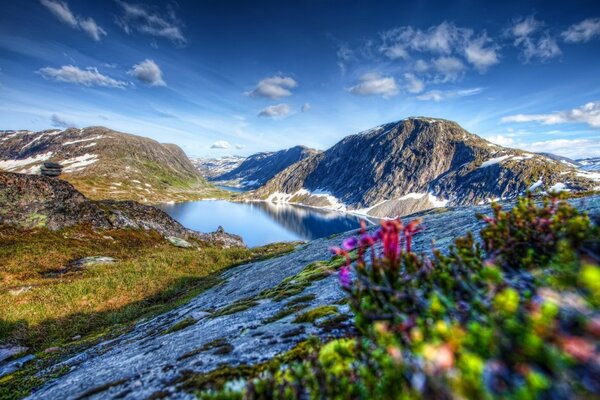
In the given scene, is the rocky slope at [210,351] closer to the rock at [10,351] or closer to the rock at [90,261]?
the rock at [10,351]

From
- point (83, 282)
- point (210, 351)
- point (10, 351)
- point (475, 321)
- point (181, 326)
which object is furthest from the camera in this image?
point (83, 282)

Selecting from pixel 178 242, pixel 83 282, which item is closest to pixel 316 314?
pixel 83 282

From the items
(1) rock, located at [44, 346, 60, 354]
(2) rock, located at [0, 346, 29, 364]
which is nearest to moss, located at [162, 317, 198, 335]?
(1) rock, located at [44, 346, 60, 354]

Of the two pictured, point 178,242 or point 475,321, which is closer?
point 475,321

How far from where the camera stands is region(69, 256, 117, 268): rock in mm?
43506

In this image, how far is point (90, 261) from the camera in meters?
45.1

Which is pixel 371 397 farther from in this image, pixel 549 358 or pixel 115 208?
pixel 115 208

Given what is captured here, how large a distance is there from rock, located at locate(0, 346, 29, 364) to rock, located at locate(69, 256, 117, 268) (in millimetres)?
22762

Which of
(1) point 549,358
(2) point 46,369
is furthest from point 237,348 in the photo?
(2) point 46,369

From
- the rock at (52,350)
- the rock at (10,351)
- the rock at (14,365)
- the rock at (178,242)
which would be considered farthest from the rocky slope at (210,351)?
the rock at (178,242)

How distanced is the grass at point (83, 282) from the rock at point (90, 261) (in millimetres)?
1129

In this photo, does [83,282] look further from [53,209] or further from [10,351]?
[53,209]

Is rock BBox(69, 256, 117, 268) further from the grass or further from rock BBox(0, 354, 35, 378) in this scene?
rock BBox(0, 354, 35, 378)

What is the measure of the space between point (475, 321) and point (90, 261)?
53.5 m
